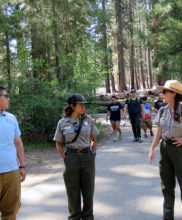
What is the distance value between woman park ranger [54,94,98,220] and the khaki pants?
77cm

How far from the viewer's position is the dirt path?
4105 millimetres

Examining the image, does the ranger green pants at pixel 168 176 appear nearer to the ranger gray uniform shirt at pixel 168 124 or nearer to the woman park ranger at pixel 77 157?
the ranger gray uniform shirt at pixel 168 124

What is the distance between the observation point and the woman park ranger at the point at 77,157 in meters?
3.50

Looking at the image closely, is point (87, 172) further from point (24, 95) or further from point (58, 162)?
point (24, 95)

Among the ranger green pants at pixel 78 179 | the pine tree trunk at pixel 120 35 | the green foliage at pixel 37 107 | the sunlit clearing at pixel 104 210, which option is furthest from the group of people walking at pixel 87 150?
the pine tree trunk at pixel 120 35

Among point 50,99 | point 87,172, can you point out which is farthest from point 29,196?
point 50,99

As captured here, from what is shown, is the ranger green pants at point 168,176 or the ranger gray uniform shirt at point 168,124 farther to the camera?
the ranger green pants at point 168,176

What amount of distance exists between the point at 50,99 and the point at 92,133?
7567mm

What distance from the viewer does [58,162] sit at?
8398 millimetres

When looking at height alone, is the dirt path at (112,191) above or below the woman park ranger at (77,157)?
below

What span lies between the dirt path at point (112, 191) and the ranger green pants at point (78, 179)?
462mm

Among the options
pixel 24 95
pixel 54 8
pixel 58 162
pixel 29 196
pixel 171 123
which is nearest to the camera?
pixel 171 123

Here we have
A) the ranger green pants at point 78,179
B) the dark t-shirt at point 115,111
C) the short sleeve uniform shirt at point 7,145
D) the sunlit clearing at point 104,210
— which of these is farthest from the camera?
the dark t-shirt at point 115,111

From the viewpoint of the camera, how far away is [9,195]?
2953 mm
